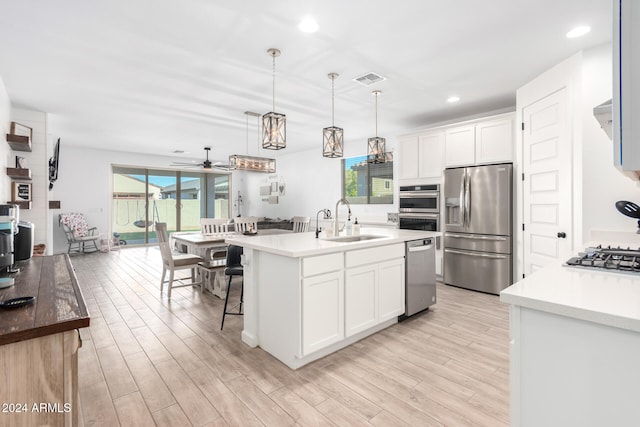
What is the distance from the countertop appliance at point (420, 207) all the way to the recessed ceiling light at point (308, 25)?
311 centimetres

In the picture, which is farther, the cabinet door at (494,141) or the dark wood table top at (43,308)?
the cabinet door at (494,141)

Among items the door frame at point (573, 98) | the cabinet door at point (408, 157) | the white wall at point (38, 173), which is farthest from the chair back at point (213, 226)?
the door frame at point (573, 98)

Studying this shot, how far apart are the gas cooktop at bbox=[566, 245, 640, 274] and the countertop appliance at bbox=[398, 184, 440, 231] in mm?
3004

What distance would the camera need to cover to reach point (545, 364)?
1.05 metres

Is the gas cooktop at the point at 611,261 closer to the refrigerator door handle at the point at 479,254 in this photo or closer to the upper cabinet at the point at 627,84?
the upper cabinet at the point at 627,84

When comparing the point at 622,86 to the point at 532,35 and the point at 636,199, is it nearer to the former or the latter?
the point at 532,35

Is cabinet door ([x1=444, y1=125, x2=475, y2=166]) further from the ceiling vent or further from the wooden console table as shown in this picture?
the wooden console table

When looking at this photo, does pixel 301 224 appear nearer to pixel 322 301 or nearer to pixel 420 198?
pixel 420 198

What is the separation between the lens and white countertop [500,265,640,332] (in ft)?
2.97

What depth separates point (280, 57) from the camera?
2982 millimetres

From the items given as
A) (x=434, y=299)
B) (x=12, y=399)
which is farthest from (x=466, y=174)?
(x=12, y=399)

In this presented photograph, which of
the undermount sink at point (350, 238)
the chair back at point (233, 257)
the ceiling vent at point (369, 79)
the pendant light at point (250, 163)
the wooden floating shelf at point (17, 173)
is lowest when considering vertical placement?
the chair back at point (233, 257)

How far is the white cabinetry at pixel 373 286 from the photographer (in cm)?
262

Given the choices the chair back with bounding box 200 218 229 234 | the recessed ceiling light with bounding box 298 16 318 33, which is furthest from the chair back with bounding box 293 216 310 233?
the recessed ceiling light with bounding box 298 16 318 33
